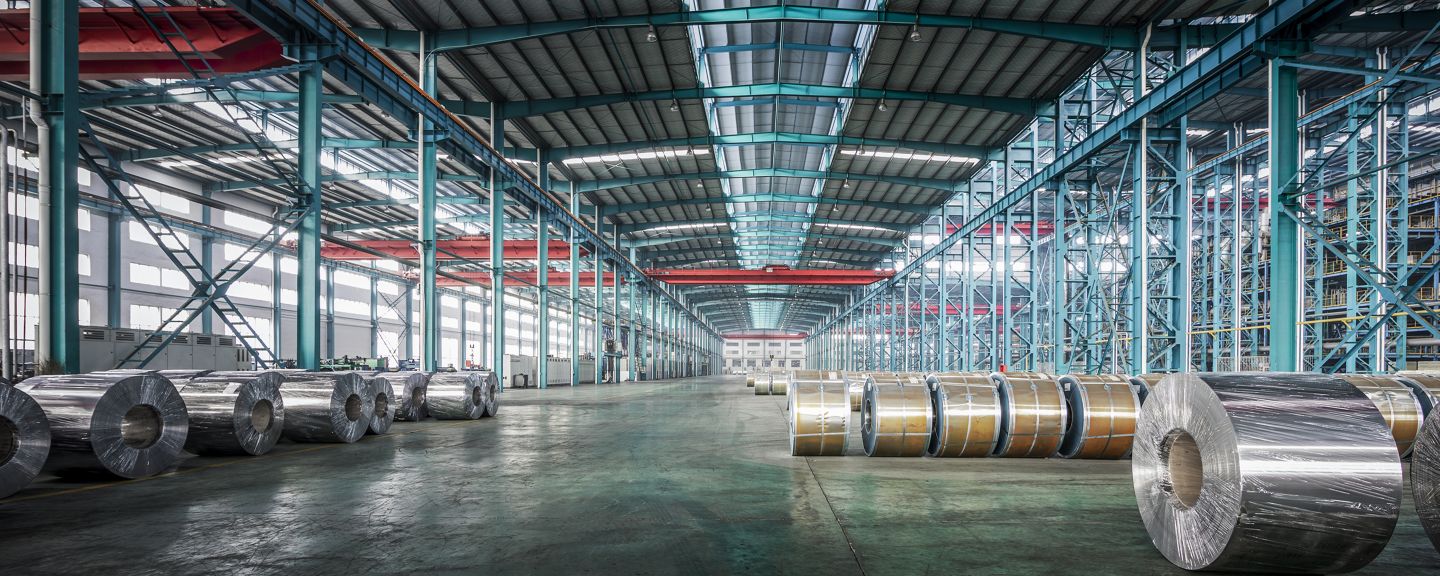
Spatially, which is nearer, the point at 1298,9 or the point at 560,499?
the point at 560,499

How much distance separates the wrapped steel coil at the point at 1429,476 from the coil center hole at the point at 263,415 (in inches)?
406

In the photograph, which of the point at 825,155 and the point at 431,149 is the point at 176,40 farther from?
the point at 825,155

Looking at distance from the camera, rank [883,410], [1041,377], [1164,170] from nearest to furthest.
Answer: [883,410] → [1041,377] → [1164,170]

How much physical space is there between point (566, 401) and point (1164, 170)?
49.6 ft

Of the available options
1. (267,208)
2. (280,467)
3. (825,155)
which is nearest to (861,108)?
(825,155)

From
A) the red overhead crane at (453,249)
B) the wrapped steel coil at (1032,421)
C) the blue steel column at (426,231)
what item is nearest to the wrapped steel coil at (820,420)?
the wrapped steel coil at (1032,421)

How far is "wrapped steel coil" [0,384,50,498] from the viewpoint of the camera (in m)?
5.80

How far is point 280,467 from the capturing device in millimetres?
7742

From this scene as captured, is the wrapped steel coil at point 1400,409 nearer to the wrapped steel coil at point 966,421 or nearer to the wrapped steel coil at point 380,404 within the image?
the wrapped steel coil at point 966,421

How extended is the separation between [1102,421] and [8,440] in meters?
10.3

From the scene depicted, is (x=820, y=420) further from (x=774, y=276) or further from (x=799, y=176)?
(x=774, y=276)

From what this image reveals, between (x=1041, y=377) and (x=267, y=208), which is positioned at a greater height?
(x=267, y=208)

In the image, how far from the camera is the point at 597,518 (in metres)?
5.29

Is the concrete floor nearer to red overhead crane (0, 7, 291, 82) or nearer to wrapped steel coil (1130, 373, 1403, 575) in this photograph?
wrapped steel coil (1130, 373, 1403, 575)
